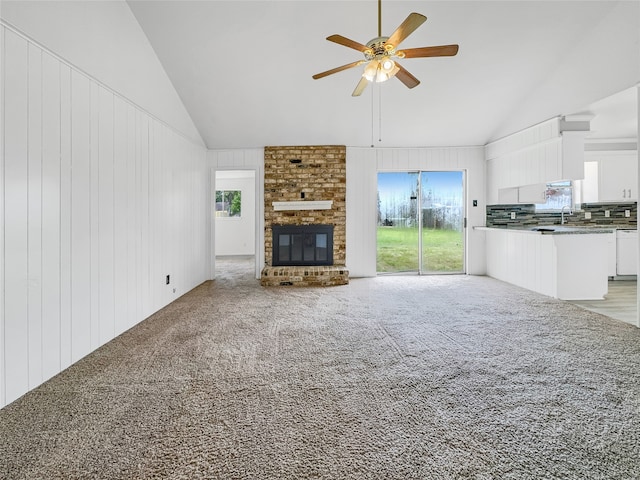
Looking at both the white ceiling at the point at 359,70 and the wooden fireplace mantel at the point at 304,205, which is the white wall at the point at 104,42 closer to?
the white ceiling at the point at 359,70

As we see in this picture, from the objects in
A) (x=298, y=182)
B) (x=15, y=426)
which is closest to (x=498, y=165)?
(x=298, y=182)

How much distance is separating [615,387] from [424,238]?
4.40 metres

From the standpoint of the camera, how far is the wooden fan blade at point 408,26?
2145 millimetres

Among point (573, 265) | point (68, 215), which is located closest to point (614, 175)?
point (573, 265)

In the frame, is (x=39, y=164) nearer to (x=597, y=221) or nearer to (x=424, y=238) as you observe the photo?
(x=424, y=238)

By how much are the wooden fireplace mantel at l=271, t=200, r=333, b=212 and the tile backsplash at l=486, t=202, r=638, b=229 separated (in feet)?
10.9

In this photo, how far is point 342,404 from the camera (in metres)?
1.96

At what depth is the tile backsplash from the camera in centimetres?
602

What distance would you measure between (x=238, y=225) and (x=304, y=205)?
167 inches

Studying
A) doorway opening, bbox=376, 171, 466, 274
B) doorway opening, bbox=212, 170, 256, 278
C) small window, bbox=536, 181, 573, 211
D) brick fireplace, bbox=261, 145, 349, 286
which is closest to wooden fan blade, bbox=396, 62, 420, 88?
brick fireplace, bbox=261, 145, 349, 286

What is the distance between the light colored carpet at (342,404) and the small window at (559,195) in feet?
10.4

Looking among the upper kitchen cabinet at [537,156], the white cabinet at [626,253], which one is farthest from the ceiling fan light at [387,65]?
the white cabinet at [626,253]

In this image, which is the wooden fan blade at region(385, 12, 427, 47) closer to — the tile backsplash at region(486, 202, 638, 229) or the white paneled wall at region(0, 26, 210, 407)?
the white paneled wall at region(0, 26, 210, 407)

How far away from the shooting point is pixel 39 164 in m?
2.27
